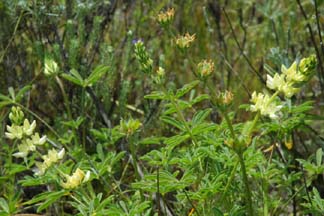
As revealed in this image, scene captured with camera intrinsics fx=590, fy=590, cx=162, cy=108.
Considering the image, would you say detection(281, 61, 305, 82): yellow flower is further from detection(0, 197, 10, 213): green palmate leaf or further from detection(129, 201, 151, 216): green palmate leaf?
detection(0, 197, 10, 213): green palmate leaf

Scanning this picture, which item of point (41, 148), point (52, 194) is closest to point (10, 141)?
point (41, 148)

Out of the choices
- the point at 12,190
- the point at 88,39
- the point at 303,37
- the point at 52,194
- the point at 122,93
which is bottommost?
the point at 12,190

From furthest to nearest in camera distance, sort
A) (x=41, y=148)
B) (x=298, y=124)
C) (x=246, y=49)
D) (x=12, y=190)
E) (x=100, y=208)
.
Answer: (x=246, y=49) < (x=41, y=148) < (x=12, y=190) < (x=298, y=124) < (x=100, y=208)

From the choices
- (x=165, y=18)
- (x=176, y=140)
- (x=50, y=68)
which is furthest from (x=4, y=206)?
(x=165, y=18)

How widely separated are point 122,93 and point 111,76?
12 cm

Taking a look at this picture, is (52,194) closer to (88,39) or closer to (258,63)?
(88,39)

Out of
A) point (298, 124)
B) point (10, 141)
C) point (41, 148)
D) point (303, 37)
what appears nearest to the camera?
point (298, 124)

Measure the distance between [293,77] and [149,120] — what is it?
42.3 inches

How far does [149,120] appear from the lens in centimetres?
241

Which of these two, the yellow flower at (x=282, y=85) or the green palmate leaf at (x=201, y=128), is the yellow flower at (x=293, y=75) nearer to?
the yellow flower at (x=282, y=85)

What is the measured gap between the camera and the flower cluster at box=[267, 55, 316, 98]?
1.36 metres

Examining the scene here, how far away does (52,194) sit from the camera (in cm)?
160

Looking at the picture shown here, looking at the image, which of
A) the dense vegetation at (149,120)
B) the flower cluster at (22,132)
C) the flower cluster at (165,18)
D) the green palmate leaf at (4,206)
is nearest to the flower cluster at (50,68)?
the dense vegetation at (149,120)

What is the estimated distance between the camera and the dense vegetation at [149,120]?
153 cm
